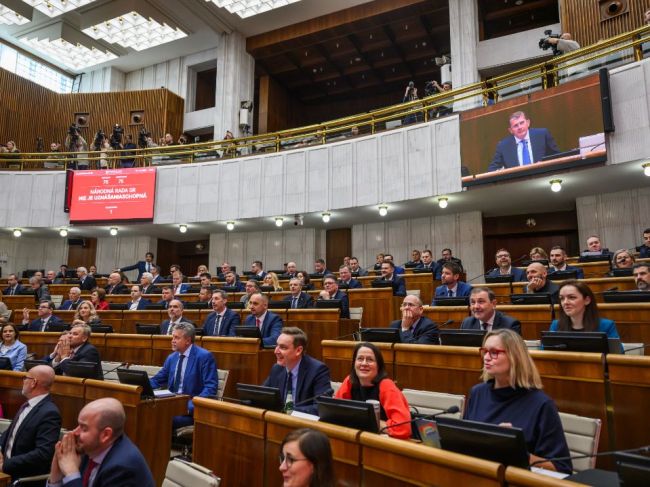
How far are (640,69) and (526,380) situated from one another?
6237mm

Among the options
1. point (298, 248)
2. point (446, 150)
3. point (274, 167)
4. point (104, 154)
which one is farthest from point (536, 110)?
point (104, 154)

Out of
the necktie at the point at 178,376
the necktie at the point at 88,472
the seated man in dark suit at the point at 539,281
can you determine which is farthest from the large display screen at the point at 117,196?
the necktie at the point at 88,472

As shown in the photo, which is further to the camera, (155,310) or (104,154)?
(104,154)

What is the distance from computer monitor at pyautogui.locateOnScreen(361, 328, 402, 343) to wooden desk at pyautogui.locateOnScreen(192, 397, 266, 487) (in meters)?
1.54

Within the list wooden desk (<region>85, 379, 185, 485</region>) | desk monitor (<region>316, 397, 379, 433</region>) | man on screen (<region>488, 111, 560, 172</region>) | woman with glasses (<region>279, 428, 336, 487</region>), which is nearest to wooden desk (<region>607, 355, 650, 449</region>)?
desk monitor (<region>316, 397, 379, 433</region>)

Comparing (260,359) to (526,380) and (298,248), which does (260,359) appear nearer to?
(526,380)

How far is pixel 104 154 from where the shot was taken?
479 inches

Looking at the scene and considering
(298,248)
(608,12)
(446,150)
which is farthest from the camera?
(298,248)

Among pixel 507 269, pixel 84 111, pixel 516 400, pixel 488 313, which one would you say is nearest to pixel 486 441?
pixel 516 400

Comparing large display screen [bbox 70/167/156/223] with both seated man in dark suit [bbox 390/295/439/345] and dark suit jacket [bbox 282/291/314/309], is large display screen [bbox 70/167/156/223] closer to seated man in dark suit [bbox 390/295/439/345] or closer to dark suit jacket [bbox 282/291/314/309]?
dark suit jacket [bbox 282/291/314/309]

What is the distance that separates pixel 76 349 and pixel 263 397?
2.65m

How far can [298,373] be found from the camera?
331cm

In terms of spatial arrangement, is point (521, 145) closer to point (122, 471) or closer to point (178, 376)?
point (178, 376)

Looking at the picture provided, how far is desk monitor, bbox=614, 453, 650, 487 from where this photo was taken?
1.26 m
